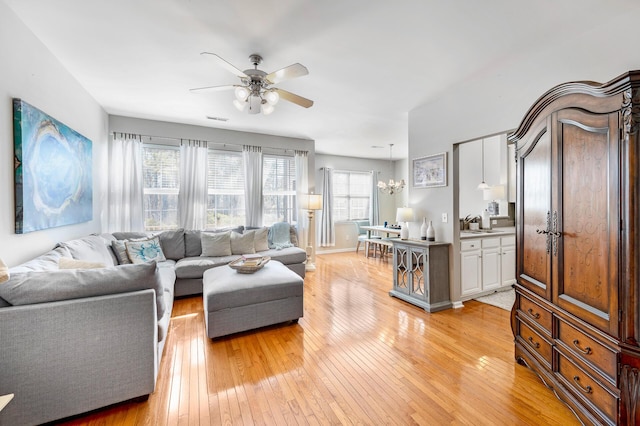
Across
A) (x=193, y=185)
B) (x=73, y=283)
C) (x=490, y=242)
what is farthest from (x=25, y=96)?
(x=490, y=242)

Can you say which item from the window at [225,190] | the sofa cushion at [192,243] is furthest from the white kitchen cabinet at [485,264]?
the sofa cushion at [192,243]

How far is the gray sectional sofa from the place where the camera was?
56.0 inches

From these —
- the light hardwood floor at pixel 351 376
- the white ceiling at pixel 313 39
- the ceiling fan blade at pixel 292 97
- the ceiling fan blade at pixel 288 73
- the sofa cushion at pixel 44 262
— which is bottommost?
the light hardwood floor at pixel 351 376

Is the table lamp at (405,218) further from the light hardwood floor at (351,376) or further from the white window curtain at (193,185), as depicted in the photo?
the white window curtain at (193,185)

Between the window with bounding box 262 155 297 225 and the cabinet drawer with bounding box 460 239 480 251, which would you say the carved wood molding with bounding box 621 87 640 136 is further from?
the window with bounding box 262 155 297 225

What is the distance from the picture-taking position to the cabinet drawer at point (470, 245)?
343 cm

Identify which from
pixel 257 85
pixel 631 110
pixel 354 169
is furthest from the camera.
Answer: pixel 354 169

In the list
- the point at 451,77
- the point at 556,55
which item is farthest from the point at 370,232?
the point at 556,55

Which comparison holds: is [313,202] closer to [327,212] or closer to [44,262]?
[327,212]

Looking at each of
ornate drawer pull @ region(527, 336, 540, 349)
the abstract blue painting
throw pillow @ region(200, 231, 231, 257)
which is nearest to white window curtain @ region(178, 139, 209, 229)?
throw pillow @ region(200, 231, 231, 257)

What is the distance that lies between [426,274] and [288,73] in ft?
8.79

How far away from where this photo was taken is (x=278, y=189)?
533 centimetres

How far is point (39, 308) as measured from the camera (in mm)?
1450

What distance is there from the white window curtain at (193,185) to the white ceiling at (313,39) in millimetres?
1173
